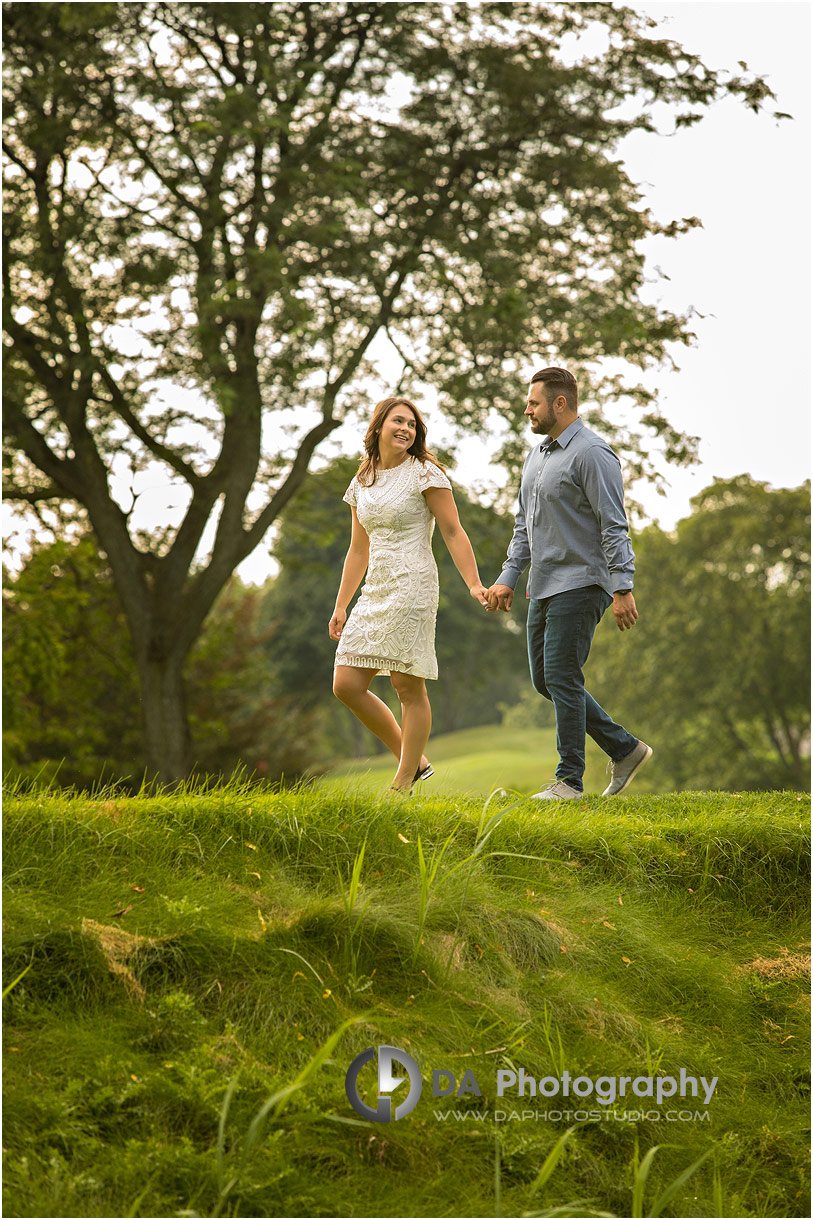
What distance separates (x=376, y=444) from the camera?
5.59 meters

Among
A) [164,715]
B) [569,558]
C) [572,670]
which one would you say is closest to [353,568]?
[569,558]

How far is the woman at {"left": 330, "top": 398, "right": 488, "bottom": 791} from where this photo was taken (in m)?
5.20

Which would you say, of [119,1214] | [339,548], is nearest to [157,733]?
[119,1214]

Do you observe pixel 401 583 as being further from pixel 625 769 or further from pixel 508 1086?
pixel 508 1086

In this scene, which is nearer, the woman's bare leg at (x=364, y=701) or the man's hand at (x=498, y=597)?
the woman's bare leg at (x=364, y=701)

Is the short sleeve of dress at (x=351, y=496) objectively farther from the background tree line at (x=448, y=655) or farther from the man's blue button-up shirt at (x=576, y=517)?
the background tree line at (x=448, y=655)

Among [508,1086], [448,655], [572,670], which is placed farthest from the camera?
[448,655]

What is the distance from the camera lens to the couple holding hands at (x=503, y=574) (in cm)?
523

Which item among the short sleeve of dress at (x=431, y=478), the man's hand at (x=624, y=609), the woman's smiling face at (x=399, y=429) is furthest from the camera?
the woman's smiling face at (x=399, y=429)

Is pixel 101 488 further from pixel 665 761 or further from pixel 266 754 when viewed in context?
pixel 665 761

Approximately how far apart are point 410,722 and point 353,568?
1022 millimetres

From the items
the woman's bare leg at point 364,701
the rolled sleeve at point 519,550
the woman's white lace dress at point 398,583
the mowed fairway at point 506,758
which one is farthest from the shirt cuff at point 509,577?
the mowed fairway at point 506,758

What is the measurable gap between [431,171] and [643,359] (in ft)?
12.2

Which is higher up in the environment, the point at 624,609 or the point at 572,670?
the point at 624,609
